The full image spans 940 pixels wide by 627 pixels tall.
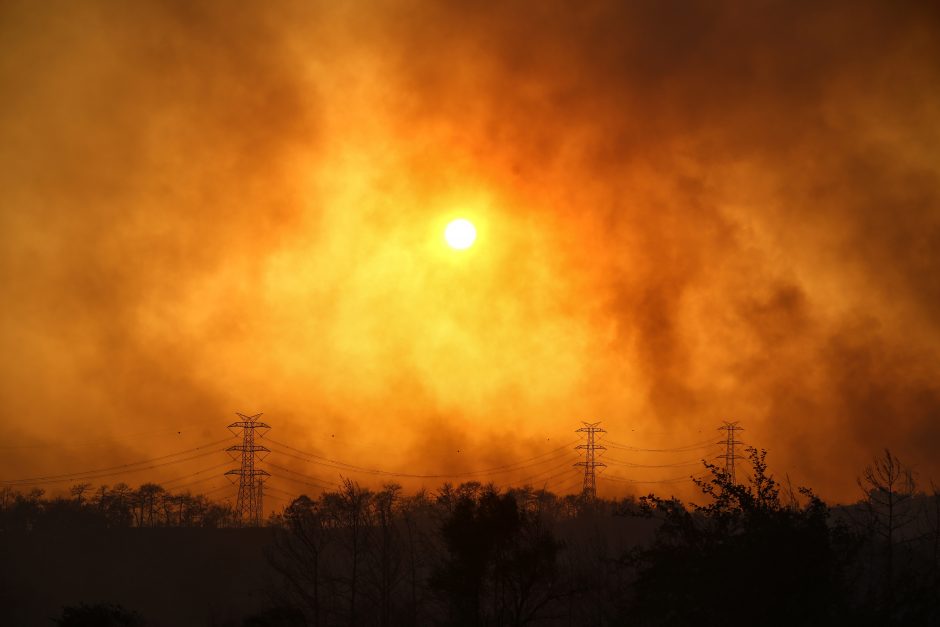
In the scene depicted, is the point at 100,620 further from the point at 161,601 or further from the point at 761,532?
the point at 161,601

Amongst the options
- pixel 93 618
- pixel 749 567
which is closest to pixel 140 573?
pixel 93 618

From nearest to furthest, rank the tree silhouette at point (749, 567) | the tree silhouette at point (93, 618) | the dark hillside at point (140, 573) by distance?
the tree silhouette at point (749, 567) → the tree silhouette at point (93, 618) → the dark hillside at point (140, 573)

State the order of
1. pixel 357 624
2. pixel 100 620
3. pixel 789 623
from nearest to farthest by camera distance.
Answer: pixel 789 623
pixel 100 620
pixel 357 624

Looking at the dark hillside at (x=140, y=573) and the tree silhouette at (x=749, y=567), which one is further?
the dark hillside at (x=140, y=573)

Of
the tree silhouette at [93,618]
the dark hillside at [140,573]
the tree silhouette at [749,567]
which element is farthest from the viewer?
the dark hillside at [140,573]

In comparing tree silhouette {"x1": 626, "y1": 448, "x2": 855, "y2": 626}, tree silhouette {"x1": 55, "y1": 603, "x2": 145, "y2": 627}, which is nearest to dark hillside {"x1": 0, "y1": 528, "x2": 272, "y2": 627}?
tree silhouette {"x1": 55, "y1": 603, "x2": 145, "y2": 627}

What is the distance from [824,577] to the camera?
21969 millimetres

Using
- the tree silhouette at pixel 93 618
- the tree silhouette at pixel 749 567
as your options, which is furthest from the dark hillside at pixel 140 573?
the tree silhouette at pixel 749 567

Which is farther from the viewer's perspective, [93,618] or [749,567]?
[93,618]

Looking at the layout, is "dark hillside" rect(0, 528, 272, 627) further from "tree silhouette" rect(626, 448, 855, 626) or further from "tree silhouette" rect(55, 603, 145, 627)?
"tree silhouette" rect(626, 448, 855, 626)

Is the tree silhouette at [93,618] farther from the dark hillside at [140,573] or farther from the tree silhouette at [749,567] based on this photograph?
the dark hillside at [140,573]

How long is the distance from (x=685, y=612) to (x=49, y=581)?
72041mm

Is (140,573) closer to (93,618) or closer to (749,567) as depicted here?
(93,618)

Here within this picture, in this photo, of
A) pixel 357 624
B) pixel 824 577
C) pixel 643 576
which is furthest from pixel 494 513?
pixel 357 624
